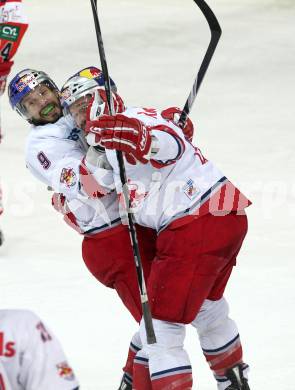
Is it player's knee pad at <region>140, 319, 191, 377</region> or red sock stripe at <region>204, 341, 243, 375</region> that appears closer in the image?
player's knee pad at <region>140, 319, 191, 377</region>

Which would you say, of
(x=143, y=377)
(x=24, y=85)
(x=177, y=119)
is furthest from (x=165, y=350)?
(x=24, y=85)

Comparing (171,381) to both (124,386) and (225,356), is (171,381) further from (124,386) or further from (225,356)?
(124,386)

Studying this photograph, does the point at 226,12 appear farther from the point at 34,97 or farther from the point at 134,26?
the point at 34,97

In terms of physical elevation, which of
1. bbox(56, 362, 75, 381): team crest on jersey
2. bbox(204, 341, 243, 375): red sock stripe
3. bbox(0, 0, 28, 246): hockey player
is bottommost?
bbox(204, 341, 243, 375): red sock stripe

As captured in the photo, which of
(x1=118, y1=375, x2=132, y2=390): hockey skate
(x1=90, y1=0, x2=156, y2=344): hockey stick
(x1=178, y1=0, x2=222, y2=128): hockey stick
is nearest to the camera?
(x1=90, y1=0, x2=156, y2=344): hockey stick

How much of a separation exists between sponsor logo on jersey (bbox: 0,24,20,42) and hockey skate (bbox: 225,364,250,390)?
1.49m

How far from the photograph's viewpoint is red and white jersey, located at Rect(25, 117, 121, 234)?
4188 mm

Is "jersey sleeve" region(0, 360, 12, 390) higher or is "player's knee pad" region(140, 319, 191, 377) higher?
"jersey sleeve" region(0, 360, 12, 390)

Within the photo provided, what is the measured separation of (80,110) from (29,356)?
1715 mm

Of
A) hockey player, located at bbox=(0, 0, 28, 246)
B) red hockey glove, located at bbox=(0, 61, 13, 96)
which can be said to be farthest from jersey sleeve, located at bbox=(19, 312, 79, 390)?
red hockey glove, located at bbox=(0, 61, 13, 96)

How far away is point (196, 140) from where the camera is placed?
27.5 ft

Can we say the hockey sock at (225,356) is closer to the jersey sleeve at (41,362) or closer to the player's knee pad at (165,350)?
the player's knee pad at (165,350)

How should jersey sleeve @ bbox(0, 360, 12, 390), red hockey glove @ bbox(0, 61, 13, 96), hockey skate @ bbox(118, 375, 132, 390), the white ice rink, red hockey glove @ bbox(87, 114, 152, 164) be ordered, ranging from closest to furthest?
jersey sleeve @ bbox(0, 360, 12, 390), red hockey glove @ bbox(0, 61, 13, 96), red hockey glove @ bbox(87, 114, 152, 164), hockey skate @ bbox(118, 375, 132, 390), the white ice rink

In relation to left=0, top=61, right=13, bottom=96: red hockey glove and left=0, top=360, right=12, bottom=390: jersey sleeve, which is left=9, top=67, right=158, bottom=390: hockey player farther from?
left=0, top=360, right=12, bottom=390: jersey sleeve
